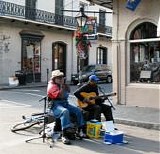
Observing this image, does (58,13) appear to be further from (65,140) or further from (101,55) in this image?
(65,140)

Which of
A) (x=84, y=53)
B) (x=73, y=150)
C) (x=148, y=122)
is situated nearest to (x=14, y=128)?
(x=73, y=150)

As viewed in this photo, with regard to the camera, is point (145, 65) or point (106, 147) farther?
point (145, 65)

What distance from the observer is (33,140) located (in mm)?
9484

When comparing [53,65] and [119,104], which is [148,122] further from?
[53,65]

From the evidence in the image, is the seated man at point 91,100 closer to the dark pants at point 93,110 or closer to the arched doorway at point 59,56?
the dark pants at point 93,110

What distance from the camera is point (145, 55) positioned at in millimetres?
15750

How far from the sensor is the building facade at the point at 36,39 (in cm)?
2981

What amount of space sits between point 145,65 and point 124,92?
1248 mm

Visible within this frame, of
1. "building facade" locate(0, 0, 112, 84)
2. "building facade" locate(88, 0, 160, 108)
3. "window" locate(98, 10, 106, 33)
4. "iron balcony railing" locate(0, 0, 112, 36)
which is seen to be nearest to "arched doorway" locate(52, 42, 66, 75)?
"building facade" locate(0, 0, 112, 84)

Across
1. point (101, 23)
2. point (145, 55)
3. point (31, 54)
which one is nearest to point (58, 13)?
point (31, 54)

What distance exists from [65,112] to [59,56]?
26241 millimetres

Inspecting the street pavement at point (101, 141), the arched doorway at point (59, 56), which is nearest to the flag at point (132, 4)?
the street pavement at point (101, 141)

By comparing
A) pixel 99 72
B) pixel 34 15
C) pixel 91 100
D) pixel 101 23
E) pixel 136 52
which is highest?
pixel 101 23

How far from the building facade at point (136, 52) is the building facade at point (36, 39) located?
1124cm
